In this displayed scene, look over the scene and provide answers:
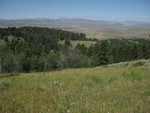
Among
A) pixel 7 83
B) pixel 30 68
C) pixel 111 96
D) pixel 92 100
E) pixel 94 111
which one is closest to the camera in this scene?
pixel 94 111

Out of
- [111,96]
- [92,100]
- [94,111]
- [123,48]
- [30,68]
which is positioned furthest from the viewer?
[123,48]

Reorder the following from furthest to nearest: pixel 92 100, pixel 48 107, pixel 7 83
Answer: pixel 7 83 → pixel 92 100 → pixel 48 107

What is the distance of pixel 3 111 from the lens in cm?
382

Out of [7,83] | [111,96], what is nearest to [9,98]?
[7,83]

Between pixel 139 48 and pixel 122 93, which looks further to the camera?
pixel 139 48

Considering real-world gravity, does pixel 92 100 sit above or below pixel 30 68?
above

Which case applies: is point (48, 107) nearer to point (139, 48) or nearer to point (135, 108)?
point (135, 108)

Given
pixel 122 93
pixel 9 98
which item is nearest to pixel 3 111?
pixel 9 98

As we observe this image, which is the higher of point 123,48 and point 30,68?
point 123,48

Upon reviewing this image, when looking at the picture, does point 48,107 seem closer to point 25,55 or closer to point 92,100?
point 92,100

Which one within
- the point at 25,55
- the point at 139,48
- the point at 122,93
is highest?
the point at 122,93

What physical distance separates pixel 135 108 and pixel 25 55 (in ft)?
168

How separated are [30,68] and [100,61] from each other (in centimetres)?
2417

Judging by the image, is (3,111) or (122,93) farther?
(122,93)
